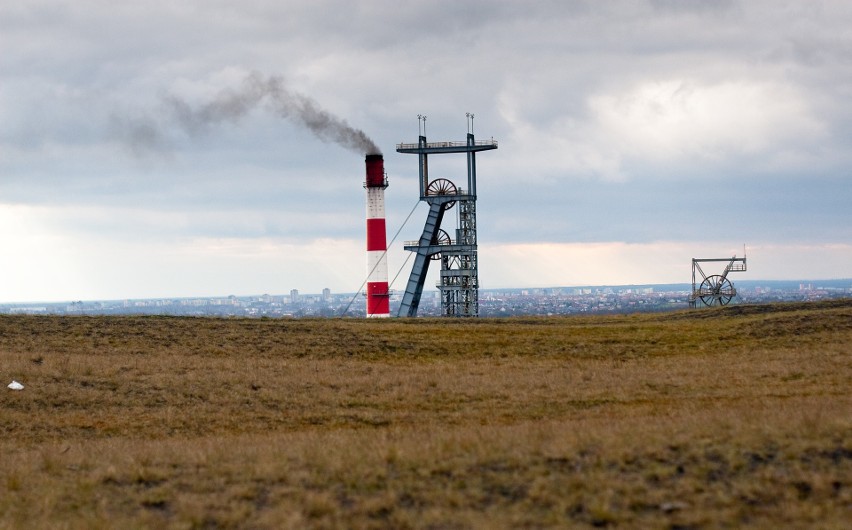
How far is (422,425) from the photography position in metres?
23.9

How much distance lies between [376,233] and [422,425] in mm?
51463

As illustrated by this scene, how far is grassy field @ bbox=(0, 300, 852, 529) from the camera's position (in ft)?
46.1

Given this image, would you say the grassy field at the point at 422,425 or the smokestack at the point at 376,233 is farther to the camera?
the smokestack at the point at 376,233

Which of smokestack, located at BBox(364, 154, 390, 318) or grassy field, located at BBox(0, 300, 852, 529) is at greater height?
smokestack, located at BBox(364, 154, 390, 318)

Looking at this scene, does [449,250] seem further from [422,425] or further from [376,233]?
[422,425]

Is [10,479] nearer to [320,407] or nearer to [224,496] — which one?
[224,496]

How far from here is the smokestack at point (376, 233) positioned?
7488 cm

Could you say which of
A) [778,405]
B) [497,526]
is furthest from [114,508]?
[778,405]

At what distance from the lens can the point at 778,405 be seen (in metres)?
22.5

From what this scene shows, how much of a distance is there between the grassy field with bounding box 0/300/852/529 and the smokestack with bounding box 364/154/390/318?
A: 83.1 feet

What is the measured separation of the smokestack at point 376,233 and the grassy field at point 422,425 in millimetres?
25325

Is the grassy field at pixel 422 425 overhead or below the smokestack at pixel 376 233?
below

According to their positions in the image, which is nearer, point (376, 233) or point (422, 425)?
point (422, 425)

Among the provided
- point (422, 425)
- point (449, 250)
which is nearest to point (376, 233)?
point (449, 250)
